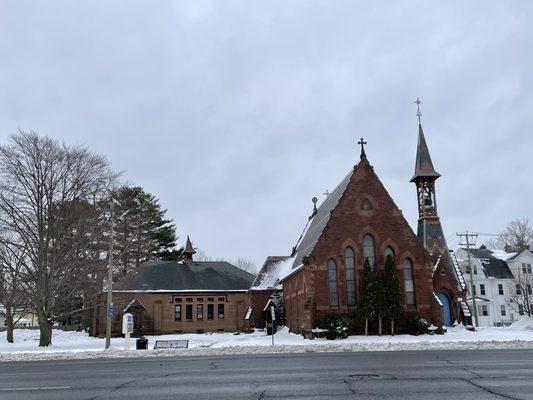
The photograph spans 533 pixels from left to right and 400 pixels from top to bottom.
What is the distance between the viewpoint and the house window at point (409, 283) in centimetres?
3567

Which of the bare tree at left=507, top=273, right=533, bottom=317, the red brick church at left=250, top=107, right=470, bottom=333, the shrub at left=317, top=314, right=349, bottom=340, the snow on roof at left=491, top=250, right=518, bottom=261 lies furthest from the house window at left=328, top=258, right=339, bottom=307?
the snow on roof at left=491, top=250, right=518, bottom=261

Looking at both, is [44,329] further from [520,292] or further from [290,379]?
[520,292]

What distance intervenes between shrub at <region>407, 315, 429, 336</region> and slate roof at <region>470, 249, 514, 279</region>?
4012cm

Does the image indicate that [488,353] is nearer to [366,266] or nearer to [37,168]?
[366,266]

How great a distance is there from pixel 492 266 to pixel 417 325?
42.5 meters

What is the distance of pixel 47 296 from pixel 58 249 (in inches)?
125

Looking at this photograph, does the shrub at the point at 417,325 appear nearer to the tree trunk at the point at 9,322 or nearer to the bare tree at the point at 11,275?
the bare tree at the point at 11,275

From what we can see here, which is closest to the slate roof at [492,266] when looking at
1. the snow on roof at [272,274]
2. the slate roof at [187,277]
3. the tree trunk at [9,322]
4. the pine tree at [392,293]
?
the snow on roof at [272,274]

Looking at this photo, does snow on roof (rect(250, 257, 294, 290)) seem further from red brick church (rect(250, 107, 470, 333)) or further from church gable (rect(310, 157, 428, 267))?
church gable (rect(310, 157, 428, 267))

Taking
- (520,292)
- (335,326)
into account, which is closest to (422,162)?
(335,326)

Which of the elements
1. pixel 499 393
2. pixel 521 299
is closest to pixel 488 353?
pixel 499 393

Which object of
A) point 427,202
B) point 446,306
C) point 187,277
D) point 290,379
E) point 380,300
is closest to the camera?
point 290,379

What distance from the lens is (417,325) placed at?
33.8 meters

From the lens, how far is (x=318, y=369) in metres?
16.0
